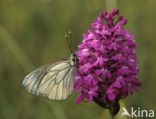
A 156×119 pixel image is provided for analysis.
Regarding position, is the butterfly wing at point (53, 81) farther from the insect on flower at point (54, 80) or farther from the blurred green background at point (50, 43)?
the blurred green background at point (50, 43)

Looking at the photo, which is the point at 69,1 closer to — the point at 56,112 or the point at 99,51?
the point at 56,112

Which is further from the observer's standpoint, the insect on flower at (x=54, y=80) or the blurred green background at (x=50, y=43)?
the blurred green background at (x=50, y=43)

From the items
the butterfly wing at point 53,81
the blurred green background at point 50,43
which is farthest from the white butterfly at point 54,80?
the blurred green background at point 50,43

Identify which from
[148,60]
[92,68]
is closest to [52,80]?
[92,68]

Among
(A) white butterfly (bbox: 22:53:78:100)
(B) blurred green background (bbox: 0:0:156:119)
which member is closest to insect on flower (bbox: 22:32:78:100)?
(A) white butterfly (bbox: 22:53:78:100)

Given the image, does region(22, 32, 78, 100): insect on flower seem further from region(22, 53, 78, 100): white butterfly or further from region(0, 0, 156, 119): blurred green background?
region(0, 0, 156, 119): blurred green background

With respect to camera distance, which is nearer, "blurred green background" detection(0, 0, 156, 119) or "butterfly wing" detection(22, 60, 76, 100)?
"butterfly wing" detection(22, 60, 76, 100)
